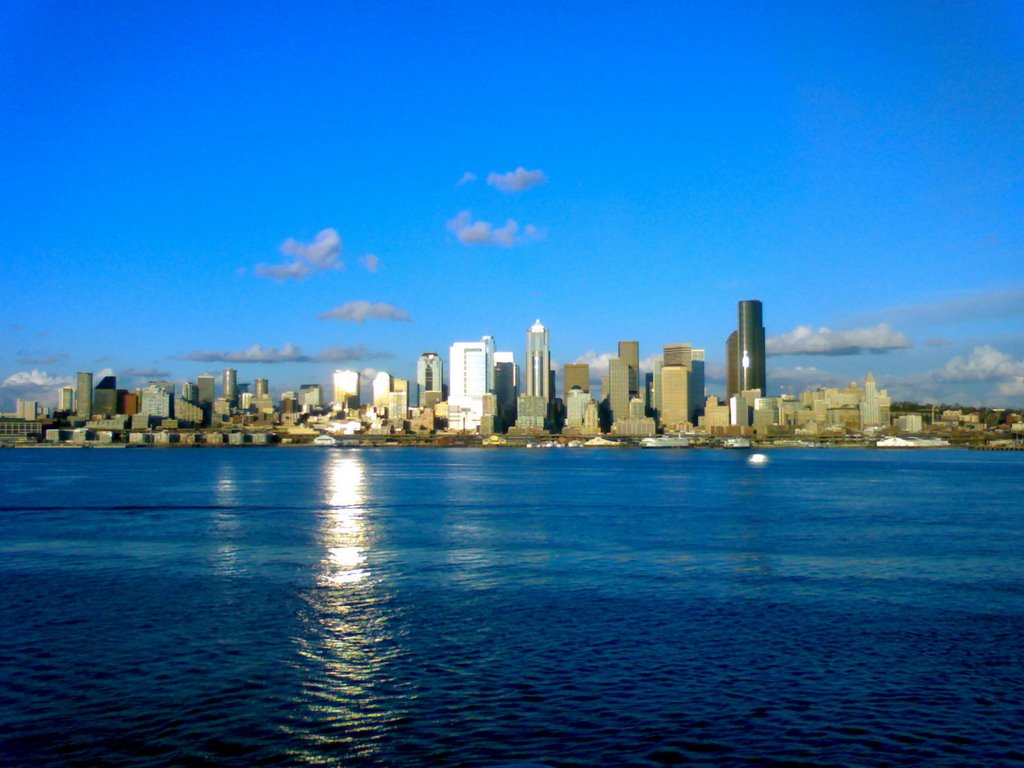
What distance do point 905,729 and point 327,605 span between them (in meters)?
17.0

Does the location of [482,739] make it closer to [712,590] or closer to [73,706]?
[73,706]

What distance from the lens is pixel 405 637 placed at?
2325 cm

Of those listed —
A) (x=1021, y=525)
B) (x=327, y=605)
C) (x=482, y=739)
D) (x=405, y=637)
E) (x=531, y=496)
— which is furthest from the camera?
(x=531, y=496)

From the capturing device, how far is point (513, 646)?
22.2 m

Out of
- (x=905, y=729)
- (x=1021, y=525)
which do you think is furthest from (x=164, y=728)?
(x=1021, y=525)

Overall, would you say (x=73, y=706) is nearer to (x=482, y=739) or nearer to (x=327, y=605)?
(x=482, y=739)

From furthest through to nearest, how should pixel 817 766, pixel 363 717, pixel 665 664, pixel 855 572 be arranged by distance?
pixel 855 572
pixel 665 664
pixel 363 717
pixel 817 766

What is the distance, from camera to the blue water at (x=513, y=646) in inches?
623

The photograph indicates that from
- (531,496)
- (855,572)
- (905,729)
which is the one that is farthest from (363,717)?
(531,496)

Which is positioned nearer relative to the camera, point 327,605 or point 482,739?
point 482,739

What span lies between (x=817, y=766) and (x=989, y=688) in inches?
251

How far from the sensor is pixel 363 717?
56.3ft

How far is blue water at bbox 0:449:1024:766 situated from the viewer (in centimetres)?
1584

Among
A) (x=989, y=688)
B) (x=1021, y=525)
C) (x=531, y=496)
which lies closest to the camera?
(x=989, y=688)
